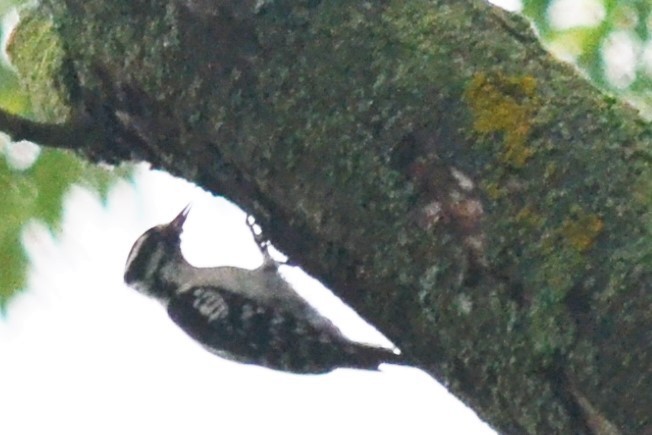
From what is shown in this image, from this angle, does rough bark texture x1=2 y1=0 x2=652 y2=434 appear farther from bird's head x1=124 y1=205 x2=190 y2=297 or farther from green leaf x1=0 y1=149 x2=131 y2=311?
bird's head x1=124 y1=205 x2=190 y2=297

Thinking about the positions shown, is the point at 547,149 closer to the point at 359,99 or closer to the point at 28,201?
the point at 359,99

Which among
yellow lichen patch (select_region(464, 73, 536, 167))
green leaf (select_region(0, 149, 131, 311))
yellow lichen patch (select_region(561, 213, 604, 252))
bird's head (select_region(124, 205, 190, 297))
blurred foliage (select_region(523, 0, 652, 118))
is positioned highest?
yellow lichen patch (select_region(464, 73, 536, 167))

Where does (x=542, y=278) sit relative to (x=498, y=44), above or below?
below

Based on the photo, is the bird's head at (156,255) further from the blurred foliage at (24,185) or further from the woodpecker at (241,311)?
the blurred foliage at (24,185)

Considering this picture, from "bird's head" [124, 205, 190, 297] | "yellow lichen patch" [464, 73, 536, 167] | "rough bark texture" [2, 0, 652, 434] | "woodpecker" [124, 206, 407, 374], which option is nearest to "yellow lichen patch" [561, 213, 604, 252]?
"rough bark texture" [2, 0, 652, 434]

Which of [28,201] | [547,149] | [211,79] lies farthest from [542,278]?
[28,201]

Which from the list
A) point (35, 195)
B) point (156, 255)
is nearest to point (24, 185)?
point (35, 195)

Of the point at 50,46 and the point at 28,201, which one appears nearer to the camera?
the point at 50,46
